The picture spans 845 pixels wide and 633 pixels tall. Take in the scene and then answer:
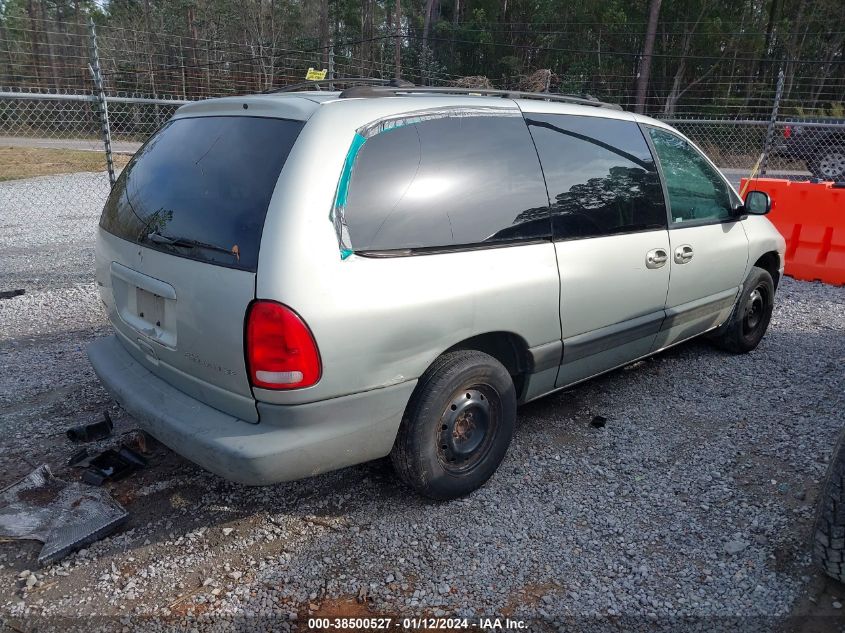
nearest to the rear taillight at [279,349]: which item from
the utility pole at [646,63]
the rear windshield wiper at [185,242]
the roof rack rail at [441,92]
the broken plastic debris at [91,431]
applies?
the rear windshield wiper at [185,242]

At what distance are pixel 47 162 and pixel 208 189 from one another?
20890 millimetres

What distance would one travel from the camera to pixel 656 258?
147 inches

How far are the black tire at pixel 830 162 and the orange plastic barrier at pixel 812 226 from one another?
9.04m

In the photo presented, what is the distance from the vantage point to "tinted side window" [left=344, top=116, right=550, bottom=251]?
100.0 inches

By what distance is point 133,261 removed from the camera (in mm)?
2812

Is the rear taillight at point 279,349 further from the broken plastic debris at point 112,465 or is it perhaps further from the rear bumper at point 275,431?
the broken plastic debris at point 112,465

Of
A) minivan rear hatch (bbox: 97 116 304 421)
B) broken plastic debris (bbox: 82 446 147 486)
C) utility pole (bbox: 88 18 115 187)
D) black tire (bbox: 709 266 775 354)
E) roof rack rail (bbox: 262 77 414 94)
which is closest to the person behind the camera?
minivan rear hatch (bbox: 97 116 304 421)

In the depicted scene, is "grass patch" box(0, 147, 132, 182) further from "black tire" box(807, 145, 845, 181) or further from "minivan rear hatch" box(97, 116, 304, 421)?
"black tire" box(807, 145, 845, 181)

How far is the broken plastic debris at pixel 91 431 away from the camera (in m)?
3.37

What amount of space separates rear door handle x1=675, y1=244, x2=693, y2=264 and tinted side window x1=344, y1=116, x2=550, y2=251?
122 centimetres

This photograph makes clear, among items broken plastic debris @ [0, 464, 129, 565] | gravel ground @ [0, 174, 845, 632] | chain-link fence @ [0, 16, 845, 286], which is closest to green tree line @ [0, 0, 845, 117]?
chain-link fence @ [0, 16, 845, 286]

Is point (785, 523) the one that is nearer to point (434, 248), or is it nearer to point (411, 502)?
point (411, 502)

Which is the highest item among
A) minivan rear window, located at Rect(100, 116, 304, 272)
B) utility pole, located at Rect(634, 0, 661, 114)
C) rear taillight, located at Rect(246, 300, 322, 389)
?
utility pole, located at Rect(634, 0, 661, 114)

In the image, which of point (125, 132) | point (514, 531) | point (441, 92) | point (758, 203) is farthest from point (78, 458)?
point (125, 132)
